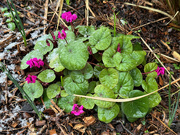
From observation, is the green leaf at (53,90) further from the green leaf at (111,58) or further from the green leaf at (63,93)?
the green leaf at (111,58)

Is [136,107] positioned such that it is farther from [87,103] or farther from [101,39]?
[101,39]

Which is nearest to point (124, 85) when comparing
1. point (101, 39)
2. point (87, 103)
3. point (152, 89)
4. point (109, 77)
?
point (109, 77)

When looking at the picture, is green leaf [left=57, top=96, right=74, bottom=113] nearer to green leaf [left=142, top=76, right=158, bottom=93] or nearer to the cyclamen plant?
the cyclamen plant

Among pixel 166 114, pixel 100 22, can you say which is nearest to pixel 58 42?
pixel 100 22

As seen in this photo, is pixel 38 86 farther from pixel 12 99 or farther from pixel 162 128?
pixel 162 128

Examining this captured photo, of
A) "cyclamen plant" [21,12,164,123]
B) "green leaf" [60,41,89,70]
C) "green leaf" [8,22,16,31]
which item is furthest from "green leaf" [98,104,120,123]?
"green leaf" [8,22,16,31]

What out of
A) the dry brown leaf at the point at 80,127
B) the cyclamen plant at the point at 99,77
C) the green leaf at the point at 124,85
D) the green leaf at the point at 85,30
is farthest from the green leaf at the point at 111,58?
the dry brown leaf at the point at 80,127
